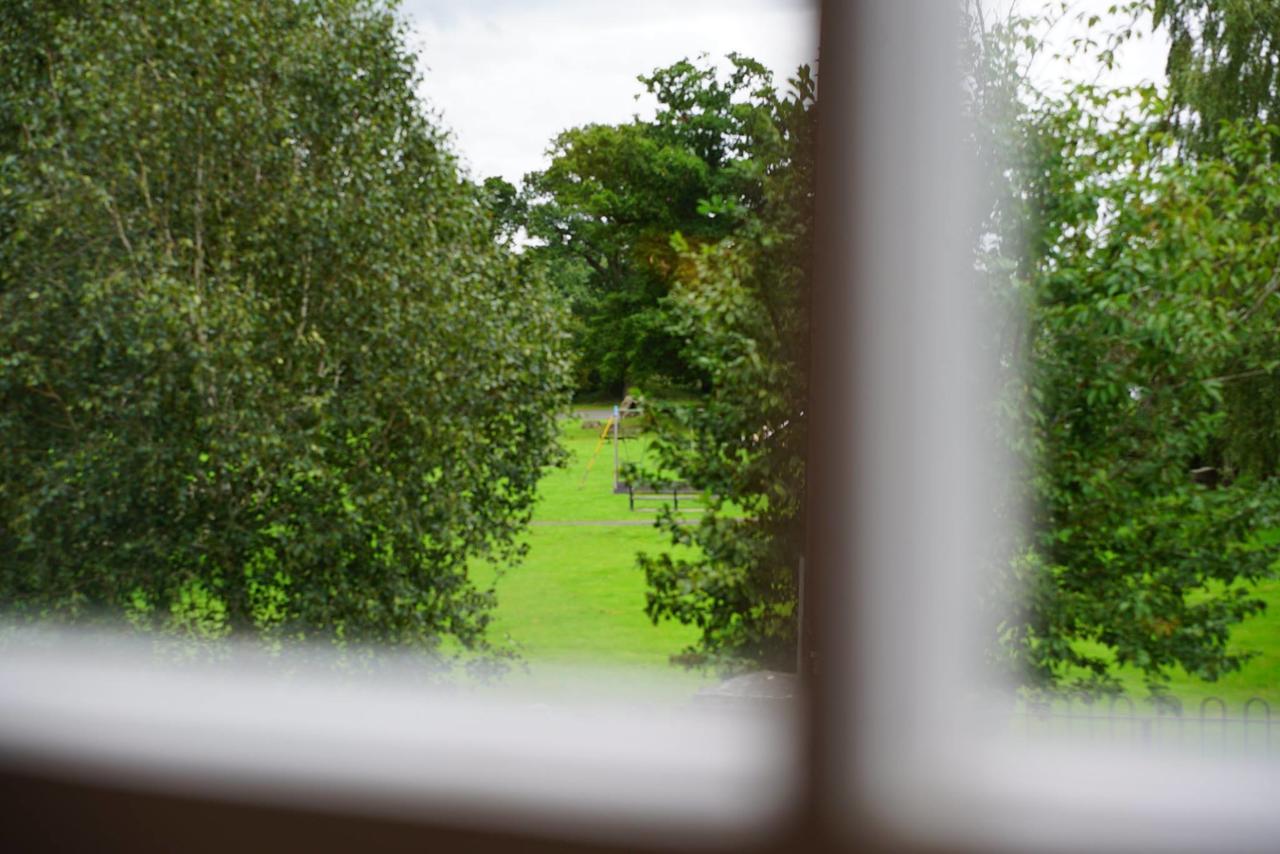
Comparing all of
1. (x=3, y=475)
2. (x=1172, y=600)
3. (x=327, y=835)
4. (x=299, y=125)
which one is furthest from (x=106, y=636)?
(x=1172, y=600)

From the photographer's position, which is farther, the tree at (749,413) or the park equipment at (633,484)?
the park equipment at (633,484)

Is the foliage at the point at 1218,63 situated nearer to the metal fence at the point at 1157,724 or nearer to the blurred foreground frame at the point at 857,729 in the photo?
the blurred foreground frame at the point at 857,729

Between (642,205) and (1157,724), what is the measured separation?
0.87m

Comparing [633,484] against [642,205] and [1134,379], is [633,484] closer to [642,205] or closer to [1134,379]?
[642,205]

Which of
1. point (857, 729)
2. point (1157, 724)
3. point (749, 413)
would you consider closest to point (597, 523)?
point (749, 413)

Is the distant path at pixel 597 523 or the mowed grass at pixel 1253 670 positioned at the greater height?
the distant path at pixel 597 523

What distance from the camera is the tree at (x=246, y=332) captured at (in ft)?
5.62

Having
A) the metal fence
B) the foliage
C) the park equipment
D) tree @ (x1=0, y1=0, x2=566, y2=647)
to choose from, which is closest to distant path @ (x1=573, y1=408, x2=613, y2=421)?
the park equipment

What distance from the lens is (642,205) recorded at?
1432 mm

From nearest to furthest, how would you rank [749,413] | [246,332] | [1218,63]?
[1218,63]
[749,413]
[246,332]

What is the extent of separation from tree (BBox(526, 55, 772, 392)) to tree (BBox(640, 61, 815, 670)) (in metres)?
0.02

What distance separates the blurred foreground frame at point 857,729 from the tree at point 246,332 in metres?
0.58

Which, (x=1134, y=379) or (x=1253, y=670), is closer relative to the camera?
(x=1253, y=670)

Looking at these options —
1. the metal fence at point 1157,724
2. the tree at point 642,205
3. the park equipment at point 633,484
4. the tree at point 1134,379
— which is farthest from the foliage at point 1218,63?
the park equipment at point 633,484
